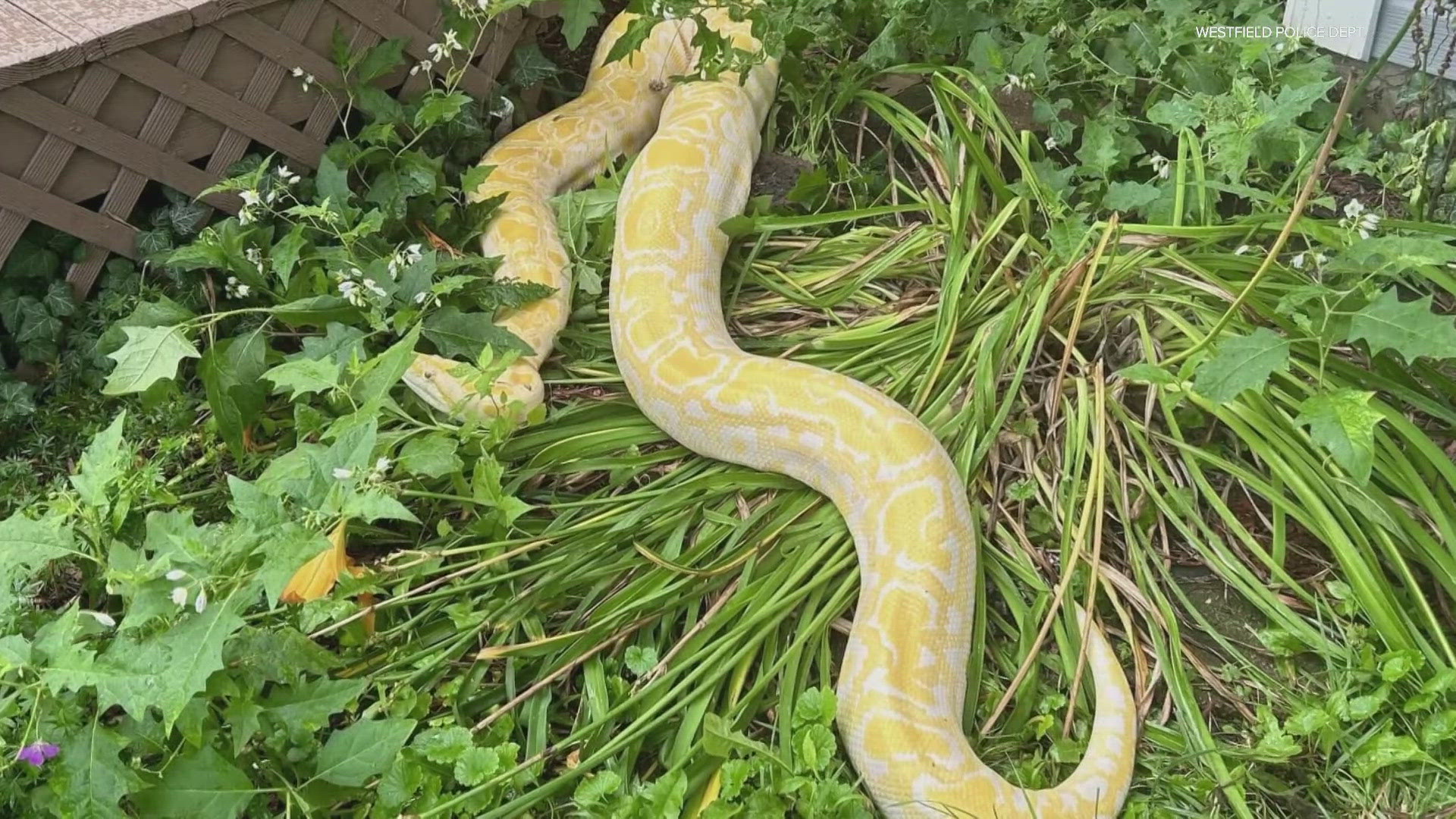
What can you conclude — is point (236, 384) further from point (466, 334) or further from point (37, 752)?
point (37, 752)

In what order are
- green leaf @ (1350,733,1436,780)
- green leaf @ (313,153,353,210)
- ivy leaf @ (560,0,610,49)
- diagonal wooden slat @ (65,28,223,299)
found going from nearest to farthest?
1. green leaf @ (1350,733,1436,780)
2. diagonal wooden slat @ (65,28,223,299)
3. ivy leaf @ (560,0,610,49)
4. green leaf @ (313,153,353,210)

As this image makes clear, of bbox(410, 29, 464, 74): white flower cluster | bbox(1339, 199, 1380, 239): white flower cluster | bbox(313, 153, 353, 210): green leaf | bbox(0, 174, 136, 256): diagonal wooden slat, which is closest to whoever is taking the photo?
bbox(1339, 199, 1380, 239): white flower cluster

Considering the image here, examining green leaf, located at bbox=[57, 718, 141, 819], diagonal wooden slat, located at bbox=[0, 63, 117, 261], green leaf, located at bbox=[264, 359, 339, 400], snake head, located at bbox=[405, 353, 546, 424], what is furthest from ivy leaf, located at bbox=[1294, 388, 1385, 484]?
diagonal wooden slat, located at bbox=[0, 63, 117, 261]

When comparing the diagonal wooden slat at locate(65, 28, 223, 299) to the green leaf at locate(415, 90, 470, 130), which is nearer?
the diagonal wooden slat at locate(65, 28, 223, 299)

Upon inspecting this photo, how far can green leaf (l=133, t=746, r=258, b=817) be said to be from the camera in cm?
220

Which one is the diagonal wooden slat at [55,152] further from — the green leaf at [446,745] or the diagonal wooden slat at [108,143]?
the green leaf at [446,745]

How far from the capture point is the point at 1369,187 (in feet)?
12.6

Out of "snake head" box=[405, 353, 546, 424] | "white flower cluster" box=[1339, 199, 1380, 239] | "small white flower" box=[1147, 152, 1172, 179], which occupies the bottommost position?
"snake head" box=[405, 353, 546, 424]

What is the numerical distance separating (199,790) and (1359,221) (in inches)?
144

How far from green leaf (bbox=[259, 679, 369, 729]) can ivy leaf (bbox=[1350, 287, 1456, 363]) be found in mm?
2832

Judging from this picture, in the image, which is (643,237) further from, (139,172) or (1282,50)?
(1282,50)

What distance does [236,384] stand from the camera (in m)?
3.18

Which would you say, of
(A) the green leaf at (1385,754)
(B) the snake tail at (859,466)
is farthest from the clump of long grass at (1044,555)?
A: (B) the snake tail at (859,466)

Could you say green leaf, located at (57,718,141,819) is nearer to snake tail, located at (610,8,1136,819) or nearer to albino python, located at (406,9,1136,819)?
albino python, located at (406,9,1136,819)
